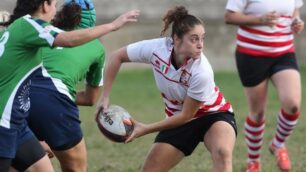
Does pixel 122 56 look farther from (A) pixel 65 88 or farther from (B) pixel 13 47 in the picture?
(B) pixel 13 47

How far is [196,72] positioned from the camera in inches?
265

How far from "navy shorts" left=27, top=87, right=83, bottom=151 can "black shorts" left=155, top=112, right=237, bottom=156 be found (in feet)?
2.37

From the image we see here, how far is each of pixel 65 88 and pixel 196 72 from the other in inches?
38.2

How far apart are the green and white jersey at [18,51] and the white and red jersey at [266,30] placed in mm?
2831

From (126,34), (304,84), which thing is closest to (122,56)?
(304,84)

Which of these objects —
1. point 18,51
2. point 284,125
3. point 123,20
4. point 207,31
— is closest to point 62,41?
point 18,51

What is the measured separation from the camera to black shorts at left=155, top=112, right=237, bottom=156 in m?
7.07

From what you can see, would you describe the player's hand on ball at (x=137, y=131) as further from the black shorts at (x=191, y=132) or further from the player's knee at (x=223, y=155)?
the player's knee at (x=223, y=155)

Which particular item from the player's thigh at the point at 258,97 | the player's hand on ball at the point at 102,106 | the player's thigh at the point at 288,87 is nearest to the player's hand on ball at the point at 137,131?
the player's hand on ball at the point at 102,106

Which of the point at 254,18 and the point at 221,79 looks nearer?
the point at 254,18

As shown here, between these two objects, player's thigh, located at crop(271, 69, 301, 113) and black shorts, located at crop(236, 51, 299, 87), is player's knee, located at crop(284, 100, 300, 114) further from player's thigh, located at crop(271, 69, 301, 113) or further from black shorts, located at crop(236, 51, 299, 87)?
black shorts, located at crop(236, 51, 299, 87)

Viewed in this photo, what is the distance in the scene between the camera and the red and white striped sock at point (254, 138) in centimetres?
837

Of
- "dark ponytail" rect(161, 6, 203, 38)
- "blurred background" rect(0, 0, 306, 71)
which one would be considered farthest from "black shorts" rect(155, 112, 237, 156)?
"blurred background" rect(0, 0, 306, 71)

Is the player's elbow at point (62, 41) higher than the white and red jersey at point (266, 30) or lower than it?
higher
